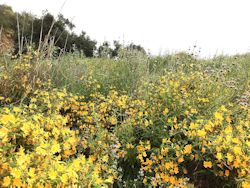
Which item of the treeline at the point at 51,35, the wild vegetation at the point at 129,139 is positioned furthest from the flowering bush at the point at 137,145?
the treeline at the point at 51,35

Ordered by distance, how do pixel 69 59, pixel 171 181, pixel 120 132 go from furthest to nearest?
pixel 69 59, pixel 120 132, pixel 171 181

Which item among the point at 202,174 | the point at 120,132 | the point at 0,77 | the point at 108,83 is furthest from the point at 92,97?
the point at 202,174

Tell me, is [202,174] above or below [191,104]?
below

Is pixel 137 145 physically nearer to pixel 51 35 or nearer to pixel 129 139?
pixel 129 139

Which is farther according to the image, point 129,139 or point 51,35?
point 51,35

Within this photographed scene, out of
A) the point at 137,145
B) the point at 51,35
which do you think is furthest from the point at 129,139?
the point at 51,35

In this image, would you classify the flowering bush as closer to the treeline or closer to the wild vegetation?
the wild vegetation

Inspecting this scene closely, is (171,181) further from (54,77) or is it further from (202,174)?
(54,77)

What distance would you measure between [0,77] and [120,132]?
1658 millimetres

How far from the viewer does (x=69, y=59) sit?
579cm

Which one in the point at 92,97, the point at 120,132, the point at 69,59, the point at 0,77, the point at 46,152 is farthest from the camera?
the point at 69,59

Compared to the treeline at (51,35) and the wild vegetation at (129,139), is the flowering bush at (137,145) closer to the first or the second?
the wild vegetation at (129,139)

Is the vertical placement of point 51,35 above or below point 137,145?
above

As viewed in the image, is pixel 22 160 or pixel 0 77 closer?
pixel 22 160
